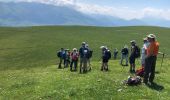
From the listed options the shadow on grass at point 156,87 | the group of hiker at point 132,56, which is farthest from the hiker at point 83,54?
the shadow on grass at point 156,87

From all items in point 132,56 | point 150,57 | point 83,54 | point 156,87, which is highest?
point 150,57

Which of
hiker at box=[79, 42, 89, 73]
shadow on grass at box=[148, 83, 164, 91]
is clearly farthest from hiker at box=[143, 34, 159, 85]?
hiker at box=[79, 42, 89, 73]

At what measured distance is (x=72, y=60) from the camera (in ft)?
138

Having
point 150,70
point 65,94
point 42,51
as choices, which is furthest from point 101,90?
point 42,51

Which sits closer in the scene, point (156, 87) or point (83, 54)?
point (156, 87)

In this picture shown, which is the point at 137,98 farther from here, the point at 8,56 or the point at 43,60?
the point at 8,56

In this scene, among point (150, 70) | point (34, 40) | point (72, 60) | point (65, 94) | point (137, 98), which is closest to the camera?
point (137, 98)

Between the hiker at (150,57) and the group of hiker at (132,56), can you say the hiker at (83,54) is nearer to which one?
the group of hiker at (132,56)

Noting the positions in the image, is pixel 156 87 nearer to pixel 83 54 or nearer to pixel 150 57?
pixel 150 57

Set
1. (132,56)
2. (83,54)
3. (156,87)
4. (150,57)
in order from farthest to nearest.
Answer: (83,54) < (132,56) < (150,57) < (156,87)

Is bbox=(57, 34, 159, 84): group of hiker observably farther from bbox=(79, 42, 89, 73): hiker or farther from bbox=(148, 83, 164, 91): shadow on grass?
bbox=(148, 83, 164, 91): shadow on grass

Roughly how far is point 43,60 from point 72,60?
35552 millimetres

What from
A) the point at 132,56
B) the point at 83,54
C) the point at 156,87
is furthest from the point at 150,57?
the point at 83,54

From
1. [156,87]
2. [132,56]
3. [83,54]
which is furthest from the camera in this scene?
[83,54]
